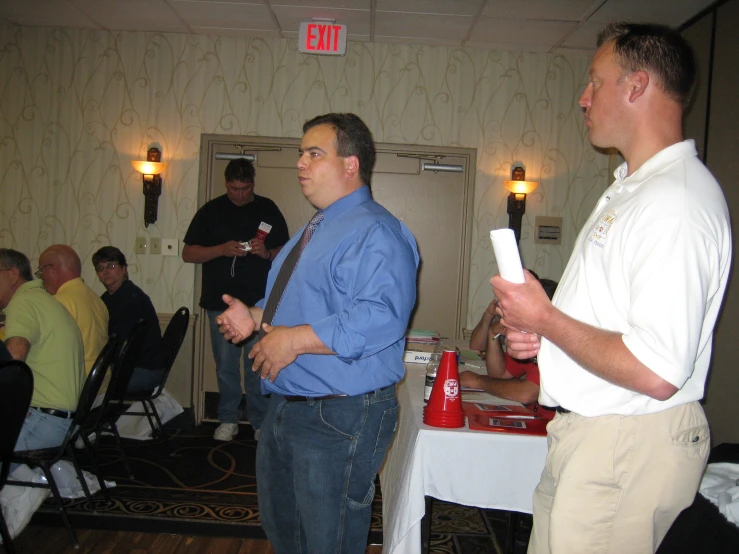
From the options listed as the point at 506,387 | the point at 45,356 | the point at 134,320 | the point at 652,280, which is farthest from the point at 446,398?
the point at 134,320

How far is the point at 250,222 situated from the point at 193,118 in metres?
1.14

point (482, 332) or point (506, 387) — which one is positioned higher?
point (482, 332)

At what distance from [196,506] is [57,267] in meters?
1.56

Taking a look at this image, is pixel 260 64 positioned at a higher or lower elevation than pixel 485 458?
higher

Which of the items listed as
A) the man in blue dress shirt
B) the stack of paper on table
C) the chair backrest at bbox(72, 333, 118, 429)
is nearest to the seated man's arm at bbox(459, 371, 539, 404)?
the stack of paper on table

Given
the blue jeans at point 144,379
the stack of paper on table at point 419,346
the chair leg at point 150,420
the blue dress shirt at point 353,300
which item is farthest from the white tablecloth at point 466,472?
the chair leg at point 150,420

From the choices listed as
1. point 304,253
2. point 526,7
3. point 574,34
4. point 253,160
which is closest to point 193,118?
point 253,160

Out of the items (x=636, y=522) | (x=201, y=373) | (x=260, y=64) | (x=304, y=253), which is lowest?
(x=201, y=373)

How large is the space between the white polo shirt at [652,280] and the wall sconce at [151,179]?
441 cm

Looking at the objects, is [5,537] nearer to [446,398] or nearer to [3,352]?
[3,352]

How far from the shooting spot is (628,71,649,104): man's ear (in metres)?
1.17

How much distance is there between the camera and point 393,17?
459 cm

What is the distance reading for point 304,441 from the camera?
1697 millimetres

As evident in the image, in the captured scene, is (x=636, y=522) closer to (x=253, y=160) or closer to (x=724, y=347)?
(x=724, y=347)
